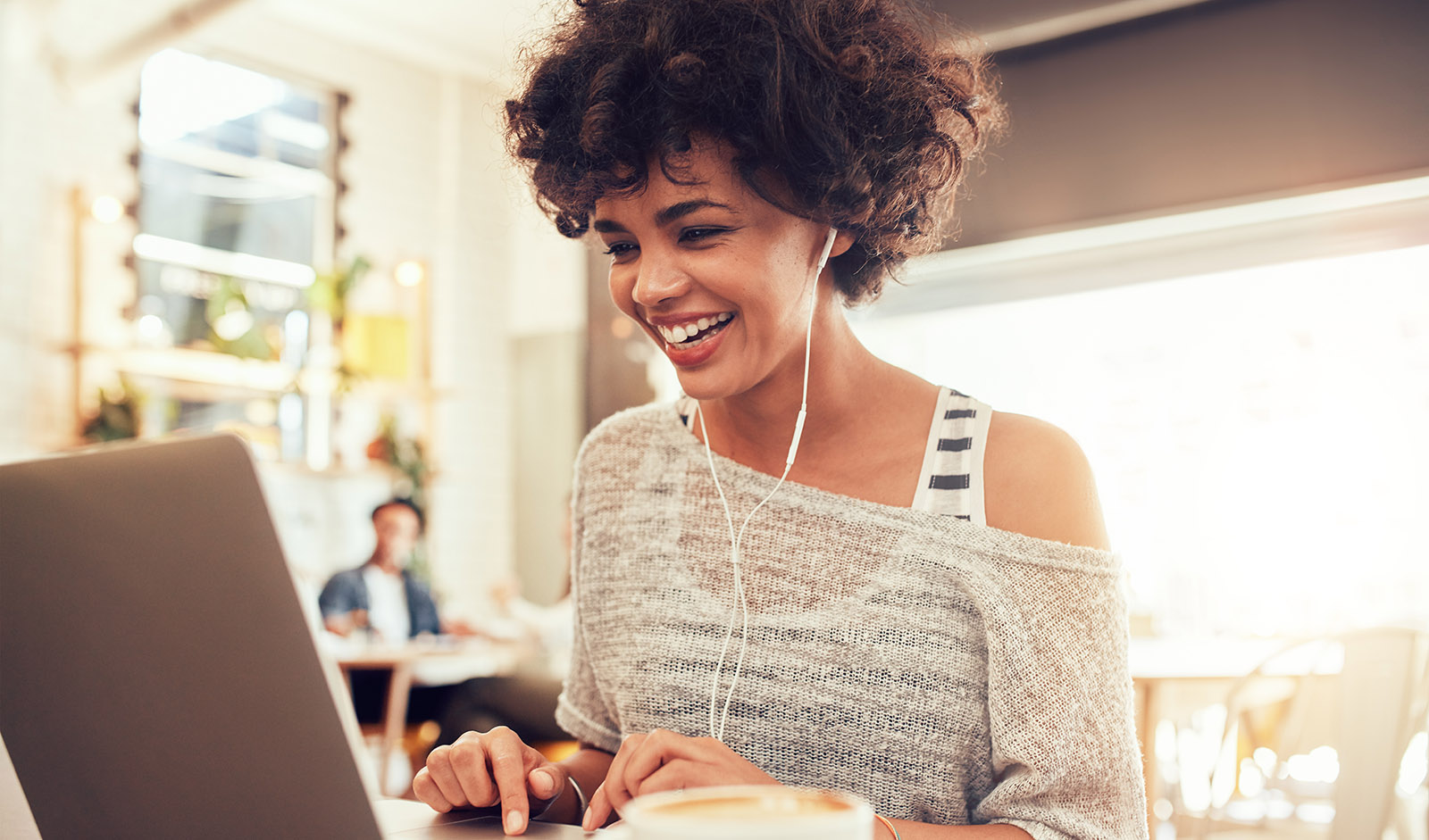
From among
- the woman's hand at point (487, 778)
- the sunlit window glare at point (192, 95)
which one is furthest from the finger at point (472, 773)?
the sunlit window glare at point (192, 95)

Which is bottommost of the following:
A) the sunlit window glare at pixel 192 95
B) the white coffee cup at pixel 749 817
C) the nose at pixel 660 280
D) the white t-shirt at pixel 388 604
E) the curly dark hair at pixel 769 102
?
the white t-shirt at pixel 388 604

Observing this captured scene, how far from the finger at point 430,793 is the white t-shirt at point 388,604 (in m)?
4.69

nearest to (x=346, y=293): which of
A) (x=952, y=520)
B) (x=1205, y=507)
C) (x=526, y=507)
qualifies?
(x=526, y=507)

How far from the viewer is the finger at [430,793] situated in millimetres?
758

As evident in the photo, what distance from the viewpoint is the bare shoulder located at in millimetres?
939

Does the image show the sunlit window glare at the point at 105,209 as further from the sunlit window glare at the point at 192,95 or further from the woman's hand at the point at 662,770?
the woman's hand at the point at 662,770

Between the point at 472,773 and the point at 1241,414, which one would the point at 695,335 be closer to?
the point at 472,773

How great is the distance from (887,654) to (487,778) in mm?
373

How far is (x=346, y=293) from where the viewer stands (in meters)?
5.78

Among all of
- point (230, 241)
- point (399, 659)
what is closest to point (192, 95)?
point (230, 241)

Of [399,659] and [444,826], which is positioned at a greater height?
[444,826]

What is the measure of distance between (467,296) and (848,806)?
6732mm

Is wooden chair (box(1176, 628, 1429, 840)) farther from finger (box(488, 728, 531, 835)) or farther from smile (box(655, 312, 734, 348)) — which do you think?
finger (box(488, 728, 531, 835))

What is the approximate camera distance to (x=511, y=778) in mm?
732
